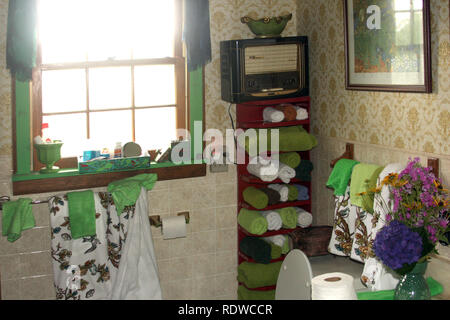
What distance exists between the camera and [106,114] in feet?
11.9

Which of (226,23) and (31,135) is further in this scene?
(226,23)

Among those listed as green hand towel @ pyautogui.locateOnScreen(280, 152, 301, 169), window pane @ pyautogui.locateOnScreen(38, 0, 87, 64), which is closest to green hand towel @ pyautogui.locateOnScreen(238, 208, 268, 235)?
green hand towel @ pyautogui.locateOnScreen(280, 152, 301, 169)

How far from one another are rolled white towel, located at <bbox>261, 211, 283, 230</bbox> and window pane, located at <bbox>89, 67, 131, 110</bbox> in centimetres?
110

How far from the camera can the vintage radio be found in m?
3.53

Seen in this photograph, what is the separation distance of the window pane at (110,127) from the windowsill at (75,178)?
0.24 m

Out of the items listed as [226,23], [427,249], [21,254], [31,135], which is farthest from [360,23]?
[21,254]

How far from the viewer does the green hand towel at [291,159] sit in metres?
3.62

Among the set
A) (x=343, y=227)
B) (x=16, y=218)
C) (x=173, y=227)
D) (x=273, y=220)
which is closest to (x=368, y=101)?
(x=343, y=227)

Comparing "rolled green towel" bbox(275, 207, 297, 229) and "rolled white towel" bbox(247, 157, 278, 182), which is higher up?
"rolled white towel" bbox(247, 157, 278, 182)

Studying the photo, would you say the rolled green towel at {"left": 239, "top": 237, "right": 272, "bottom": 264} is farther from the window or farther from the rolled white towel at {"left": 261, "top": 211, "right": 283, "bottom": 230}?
the window

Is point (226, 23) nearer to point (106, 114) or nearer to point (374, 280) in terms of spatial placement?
point (106, 114)

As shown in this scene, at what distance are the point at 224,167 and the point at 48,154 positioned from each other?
1.10 metres
